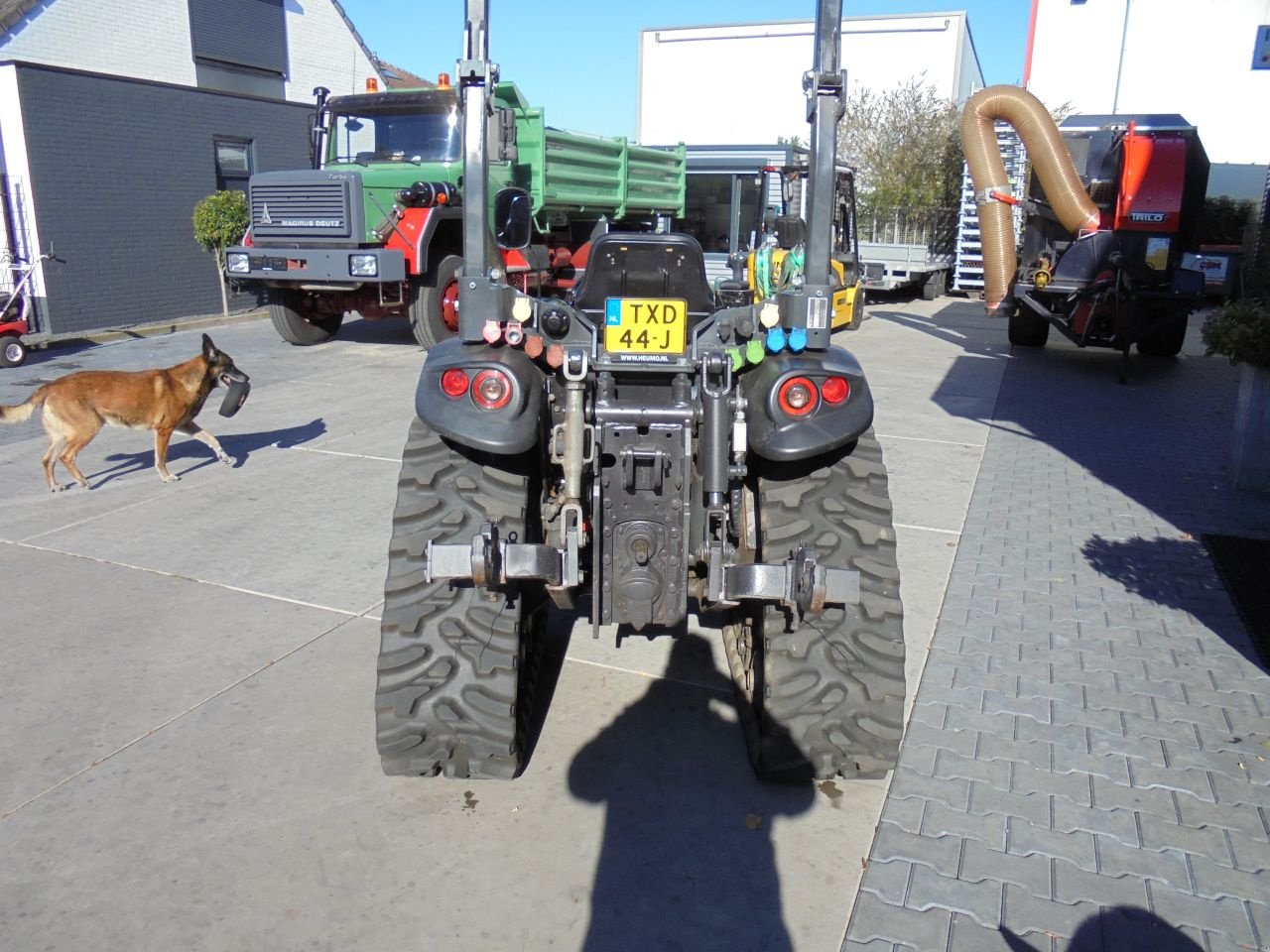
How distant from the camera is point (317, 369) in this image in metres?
11.4

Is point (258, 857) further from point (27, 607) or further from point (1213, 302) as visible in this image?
point (1213, 302)

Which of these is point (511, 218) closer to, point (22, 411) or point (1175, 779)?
point (1175, 779)

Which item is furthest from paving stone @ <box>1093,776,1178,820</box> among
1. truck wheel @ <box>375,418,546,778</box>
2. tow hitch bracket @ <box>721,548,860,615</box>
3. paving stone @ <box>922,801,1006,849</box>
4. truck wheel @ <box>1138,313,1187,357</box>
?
truck wheel @ <box>1138,313,1187,357</box>

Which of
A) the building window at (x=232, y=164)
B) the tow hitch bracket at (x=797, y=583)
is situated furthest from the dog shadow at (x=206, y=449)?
the building window at (x=232, y=164)

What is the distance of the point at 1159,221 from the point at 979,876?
11435mm

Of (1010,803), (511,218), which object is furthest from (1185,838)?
(511,218)

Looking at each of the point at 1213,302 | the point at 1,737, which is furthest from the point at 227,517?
the point at 1213,302

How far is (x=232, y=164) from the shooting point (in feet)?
53.8

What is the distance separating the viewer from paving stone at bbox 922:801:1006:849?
3.18m

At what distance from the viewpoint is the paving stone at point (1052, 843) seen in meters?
3.08

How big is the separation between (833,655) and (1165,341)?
11.8 metres

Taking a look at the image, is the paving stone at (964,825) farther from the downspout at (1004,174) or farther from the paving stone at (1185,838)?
the downspout at (1004,174)

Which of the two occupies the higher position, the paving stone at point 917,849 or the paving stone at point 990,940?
the paving stone at point 917,849

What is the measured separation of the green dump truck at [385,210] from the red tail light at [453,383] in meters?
7.53
